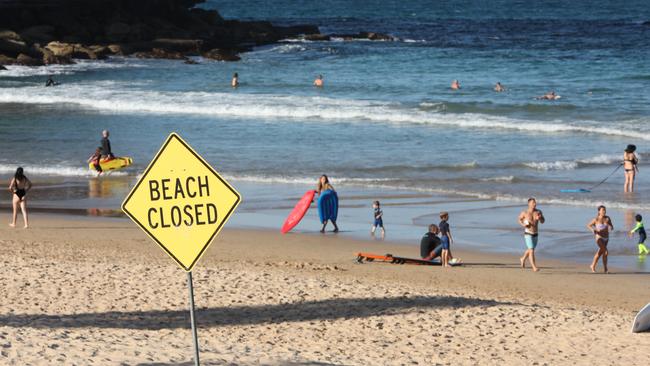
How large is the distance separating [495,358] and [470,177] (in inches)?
525

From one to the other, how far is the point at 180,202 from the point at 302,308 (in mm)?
5639

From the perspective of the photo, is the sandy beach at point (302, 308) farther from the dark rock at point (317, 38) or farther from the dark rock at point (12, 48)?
the dark rock at point (317, 38)

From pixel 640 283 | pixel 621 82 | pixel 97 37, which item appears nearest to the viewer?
pixel 640 283

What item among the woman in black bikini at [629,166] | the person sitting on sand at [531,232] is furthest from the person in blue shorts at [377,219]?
the woman in black bikini at [629,166]

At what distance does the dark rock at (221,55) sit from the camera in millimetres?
59847

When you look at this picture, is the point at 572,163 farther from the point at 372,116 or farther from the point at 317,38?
the point at 317,38

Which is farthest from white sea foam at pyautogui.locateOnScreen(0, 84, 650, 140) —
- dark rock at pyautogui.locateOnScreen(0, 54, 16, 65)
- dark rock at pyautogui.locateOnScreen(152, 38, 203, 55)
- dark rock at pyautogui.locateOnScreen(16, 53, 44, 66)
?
dark rock at pyautogui.locateOnScreen(152, 38, 203, 55)

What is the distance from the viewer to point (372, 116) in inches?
1439

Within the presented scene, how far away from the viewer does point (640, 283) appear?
1569cm

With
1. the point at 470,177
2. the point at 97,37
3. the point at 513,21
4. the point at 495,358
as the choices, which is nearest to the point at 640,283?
the point at 495,358

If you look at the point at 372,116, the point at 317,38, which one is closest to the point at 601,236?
the point at 372,116

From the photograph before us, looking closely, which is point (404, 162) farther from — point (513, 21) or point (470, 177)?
point (513, 21)

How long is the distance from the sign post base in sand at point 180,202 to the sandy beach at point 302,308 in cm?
227

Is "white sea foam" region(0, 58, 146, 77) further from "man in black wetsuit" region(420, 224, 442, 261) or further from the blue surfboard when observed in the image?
"man in black wetsuit" region(420, 224, 442, 261)
